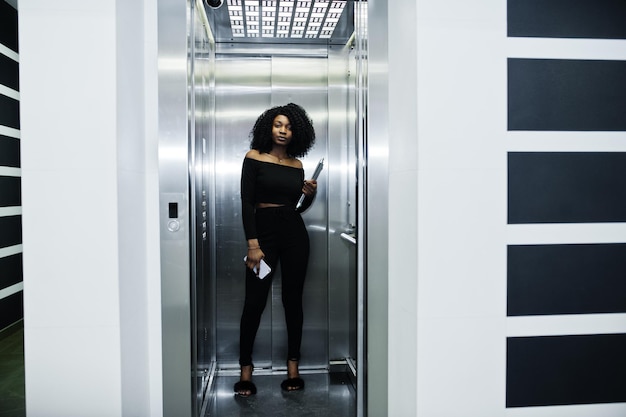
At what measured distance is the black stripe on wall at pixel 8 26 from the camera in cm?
366

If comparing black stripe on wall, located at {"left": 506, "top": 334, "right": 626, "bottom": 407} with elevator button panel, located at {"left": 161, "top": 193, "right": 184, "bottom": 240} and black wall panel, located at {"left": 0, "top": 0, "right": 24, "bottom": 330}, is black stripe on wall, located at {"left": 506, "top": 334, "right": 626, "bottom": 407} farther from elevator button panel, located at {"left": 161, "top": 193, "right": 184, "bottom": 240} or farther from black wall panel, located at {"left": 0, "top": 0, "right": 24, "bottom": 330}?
black wall panel, located at {"left": 0, "top": 0, "right": 24, "bottom": 330}

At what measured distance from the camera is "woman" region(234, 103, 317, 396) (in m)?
2.64

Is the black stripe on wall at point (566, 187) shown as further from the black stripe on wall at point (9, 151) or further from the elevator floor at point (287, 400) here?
the black stripe on wall at point (9, 151)

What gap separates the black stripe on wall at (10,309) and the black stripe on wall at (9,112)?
4.80ft

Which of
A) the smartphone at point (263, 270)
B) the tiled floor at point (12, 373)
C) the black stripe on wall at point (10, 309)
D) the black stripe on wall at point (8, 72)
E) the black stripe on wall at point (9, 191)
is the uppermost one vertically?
the black stripe on wall at point (8, 72)

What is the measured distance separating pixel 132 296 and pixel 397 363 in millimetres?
1036

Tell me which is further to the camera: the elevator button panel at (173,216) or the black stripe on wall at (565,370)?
the elevator button panel at (173,216)

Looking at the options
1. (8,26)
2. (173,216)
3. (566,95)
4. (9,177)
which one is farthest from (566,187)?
(8,26)

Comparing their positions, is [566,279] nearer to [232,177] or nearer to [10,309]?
[232,177]

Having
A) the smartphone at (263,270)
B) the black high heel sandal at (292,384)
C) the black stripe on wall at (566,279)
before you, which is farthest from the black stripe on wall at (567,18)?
the black high heel sandal at (292,384)

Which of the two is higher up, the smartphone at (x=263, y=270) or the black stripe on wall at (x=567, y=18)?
the black stripe on wall at (x=567, y=18)

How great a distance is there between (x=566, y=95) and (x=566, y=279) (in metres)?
0.67

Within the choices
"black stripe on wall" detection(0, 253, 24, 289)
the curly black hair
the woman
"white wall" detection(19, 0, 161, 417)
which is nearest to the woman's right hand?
the woman

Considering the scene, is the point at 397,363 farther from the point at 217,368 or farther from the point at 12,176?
the point at 12,176
